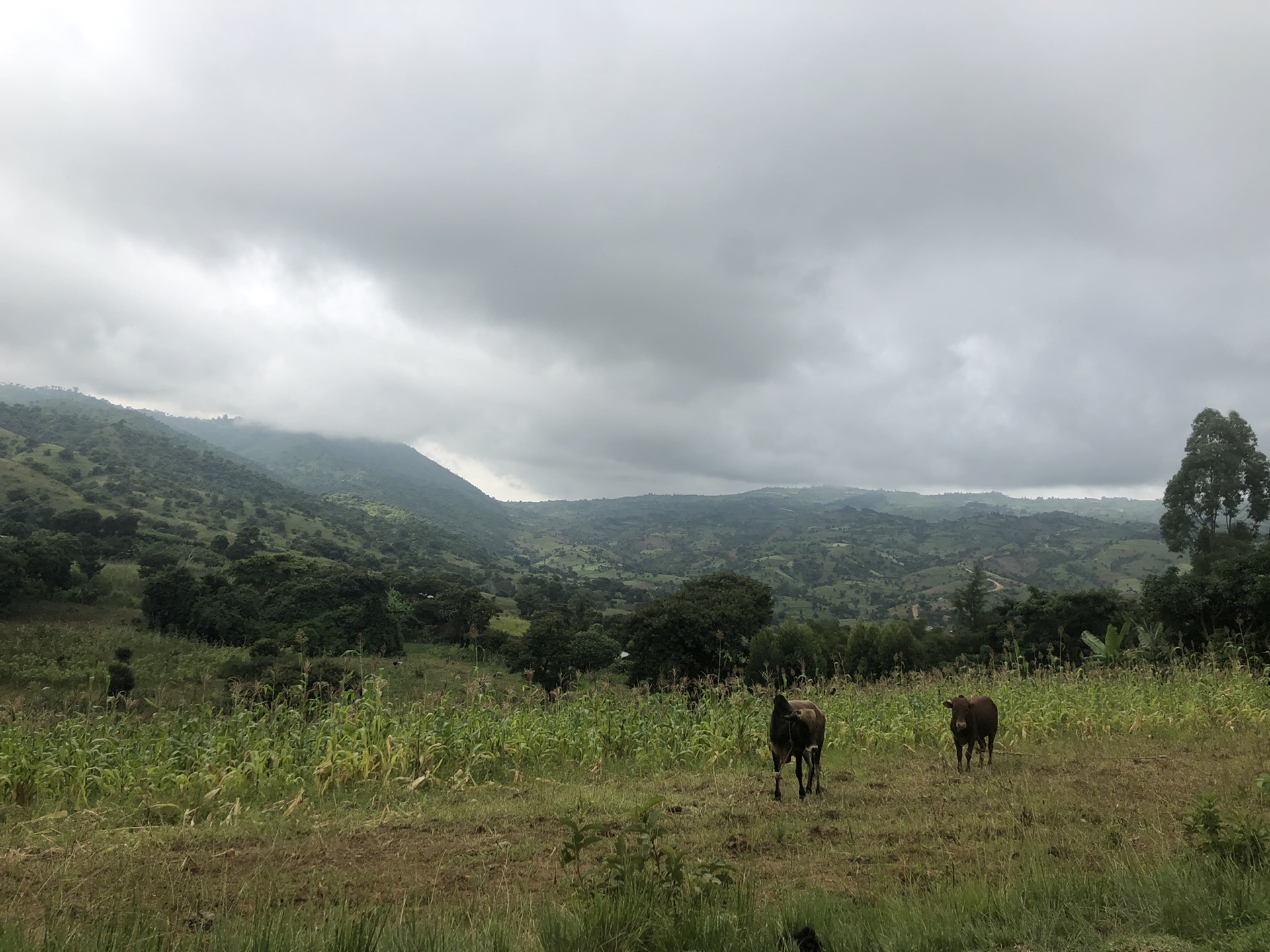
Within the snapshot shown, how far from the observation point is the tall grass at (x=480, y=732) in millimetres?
6797

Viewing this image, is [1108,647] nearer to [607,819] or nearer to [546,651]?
[607,819]

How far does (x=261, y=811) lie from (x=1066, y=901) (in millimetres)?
6875

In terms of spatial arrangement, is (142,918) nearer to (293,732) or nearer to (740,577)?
(293,732)

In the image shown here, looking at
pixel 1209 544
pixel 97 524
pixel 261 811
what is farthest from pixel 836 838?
pixel 97 524

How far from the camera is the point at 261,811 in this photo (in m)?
6.04

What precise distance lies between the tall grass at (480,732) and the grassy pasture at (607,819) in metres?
0.04

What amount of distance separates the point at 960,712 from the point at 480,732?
627cm

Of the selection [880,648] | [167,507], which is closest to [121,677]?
[880,648]

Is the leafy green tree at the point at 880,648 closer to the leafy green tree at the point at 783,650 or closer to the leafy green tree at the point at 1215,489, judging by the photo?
the leafy green tree at the point at 783,650

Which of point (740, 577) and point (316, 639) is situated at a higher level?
point (740, 577)

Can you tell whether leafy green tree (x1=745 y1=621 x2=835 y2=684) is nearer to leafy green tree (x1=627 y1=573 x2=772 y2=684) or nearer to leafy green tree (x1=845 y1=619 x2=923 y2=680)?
leafy green tree (x1=627 y1=573 x2=772 y2=684)

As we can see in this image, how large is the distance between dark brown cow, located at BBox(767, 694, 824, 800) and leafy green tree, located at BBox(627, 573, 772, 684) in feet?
116

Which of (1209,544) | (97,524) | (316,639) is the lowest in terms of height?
(316,639)

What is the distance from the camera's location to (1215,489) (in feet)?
176
